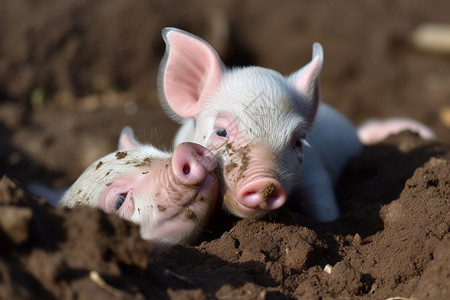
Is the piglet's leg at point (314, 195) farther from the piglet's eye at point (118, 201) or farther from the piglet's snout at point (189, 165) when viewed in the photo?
the piglet's eye at point (118, 201)

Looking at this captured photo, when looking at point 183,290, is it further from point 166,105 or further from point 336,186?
point 336,186

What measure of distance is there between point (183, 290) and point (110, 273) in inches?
11.4

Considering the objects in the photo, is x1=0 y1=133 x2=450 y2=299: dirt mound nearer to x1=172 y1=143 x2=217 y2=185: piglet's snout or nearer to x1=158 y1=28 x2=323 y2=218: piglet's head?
x1=158 y1=28 x2=323 y2=218: piglet's head

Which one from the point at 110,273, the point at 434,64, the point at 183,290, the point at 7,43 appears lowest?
the point at 434,64

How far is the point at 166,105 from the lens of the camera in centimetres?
423

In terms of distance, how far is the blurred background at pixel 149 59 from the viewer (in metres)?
7.07

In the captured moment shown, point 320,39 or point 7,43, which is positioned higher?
point 7,43

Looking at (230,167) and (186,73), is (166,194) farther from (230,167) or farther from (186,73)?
(186,73)

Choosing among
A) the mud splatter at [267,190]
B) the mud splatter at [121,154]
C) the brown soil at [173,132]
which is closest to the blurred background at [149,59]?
the brown soil at [173,132]

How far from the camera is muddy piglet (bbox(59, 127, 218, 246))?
3.13 metres

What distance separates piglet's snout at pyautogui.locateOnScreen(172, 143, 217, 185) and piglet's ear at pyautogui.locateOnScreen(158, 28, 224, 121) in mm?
919

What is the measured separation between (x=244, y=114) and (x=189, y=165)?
1.91 feet

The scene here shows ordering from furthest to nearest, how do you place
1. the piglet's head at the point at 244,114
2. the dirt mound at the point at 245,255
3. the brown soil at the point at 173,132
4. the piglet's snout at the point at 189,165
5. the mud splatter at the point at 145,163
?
the mud splatter at the point at 145,163
the piglet's head at the point at 244,114
the piglet's snout at the point at 189,165
the brown soil at the point at 173,132
the dirt mound at the point at 245,255

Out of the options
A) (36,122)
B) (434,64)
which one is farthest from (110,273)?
(434,64)
